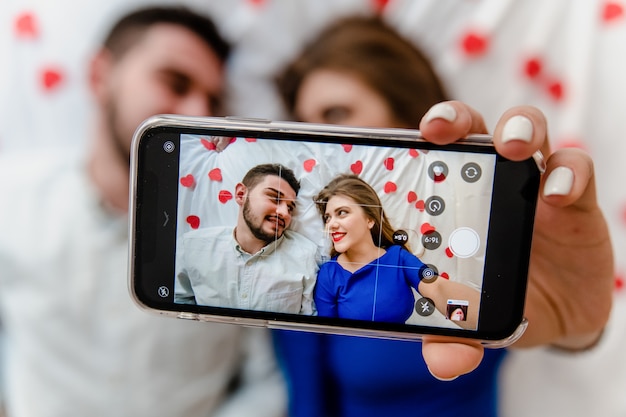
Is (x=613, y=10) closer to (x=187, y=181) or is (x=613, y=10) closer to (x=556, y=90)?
(x=556, y=90)

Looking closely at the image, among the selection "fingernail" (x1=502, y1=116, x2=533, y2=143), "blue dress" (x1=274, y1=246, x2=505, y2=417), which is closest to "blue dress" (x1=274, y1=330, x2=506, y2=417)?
"blue dress" (x1=274, y1=246, x2=505, y2=417)

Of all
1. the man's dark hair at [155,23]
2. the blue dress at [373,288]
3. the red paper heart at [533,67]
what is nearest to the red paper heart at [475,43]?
the red paper heart at [533,67]

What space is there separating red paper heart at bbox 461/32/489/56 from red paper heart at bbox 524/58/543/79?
0.07 m

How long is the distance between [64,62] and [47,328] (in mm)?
456

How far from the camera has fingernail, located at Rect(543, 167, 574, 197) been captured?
0.41 m

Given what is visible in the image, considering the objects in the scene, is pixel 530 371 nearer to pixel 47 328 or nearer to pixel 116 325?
pixel 116 325

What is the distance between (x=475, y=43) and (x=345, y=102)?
0.27m

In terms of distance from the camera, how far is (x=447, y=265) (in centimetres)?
45

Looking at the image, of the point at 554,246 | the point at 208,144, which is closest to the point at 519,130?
the point at 554,246

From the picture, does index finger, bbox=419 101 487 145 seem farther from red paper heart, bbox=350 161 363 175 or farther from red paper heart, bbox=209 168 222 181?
red paper heart, bbox=209 168 222 181

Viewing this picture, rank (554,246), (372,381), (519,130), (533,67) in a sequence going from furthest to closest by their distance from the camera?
(533,67), (372,381), (554,246), (519,130)

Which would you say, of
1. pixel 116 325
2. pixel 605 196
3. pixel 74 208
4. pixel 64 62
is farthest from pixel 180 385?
pixel 605 196

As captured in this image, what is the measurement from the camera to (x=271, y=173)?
45cm

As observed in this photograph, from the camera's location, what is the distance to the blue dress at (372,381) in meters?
0.71
